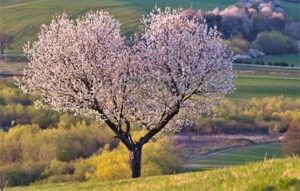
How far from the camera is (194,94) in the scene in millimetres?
31031

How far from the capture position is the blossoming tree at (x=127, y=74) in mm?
29359

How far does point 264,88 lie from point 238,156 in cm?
3443

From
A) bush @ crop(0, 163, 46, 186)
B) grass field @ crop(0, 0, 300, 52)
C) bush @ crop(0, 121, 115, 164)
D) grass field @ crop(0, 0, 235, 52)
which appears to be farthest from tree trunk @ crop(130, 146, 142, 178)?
grass field @ crop(0, 0, 235, 52)

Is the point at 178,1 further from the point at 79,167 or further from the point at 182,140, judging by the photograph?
the point at 79,167

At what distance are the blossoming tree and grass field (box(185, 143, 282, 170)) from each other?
27.5 meters

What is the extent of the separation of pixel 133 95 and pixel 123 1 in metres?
143

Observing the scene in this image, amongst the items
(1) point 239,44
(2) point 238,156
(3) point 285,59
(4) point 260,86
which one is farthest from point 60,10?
(2) point 238,156

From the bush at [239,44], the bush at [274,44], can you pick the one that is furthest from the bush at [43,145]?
the bush at [274,44]

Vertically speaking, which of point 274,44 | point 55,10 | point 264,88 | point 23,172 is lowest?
point 264,88

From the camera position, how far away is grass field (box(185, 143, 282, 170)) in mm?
60900

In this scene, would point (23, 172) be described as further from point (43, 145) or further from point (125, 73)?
point (125, 73)

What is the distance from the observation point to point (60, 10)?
152m

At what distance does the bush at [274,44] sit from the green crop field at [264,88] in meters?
29.1

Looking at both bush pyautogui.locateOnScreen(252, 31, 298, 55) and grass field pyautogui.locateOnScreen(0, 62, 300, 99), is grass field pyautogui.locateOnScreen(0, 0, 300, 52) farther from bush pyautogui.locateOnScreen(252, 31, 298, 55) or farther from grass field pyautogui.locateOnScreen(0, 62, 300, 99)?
grass field pyautogui.locateOnScreen(0, 62, 300, 99)
